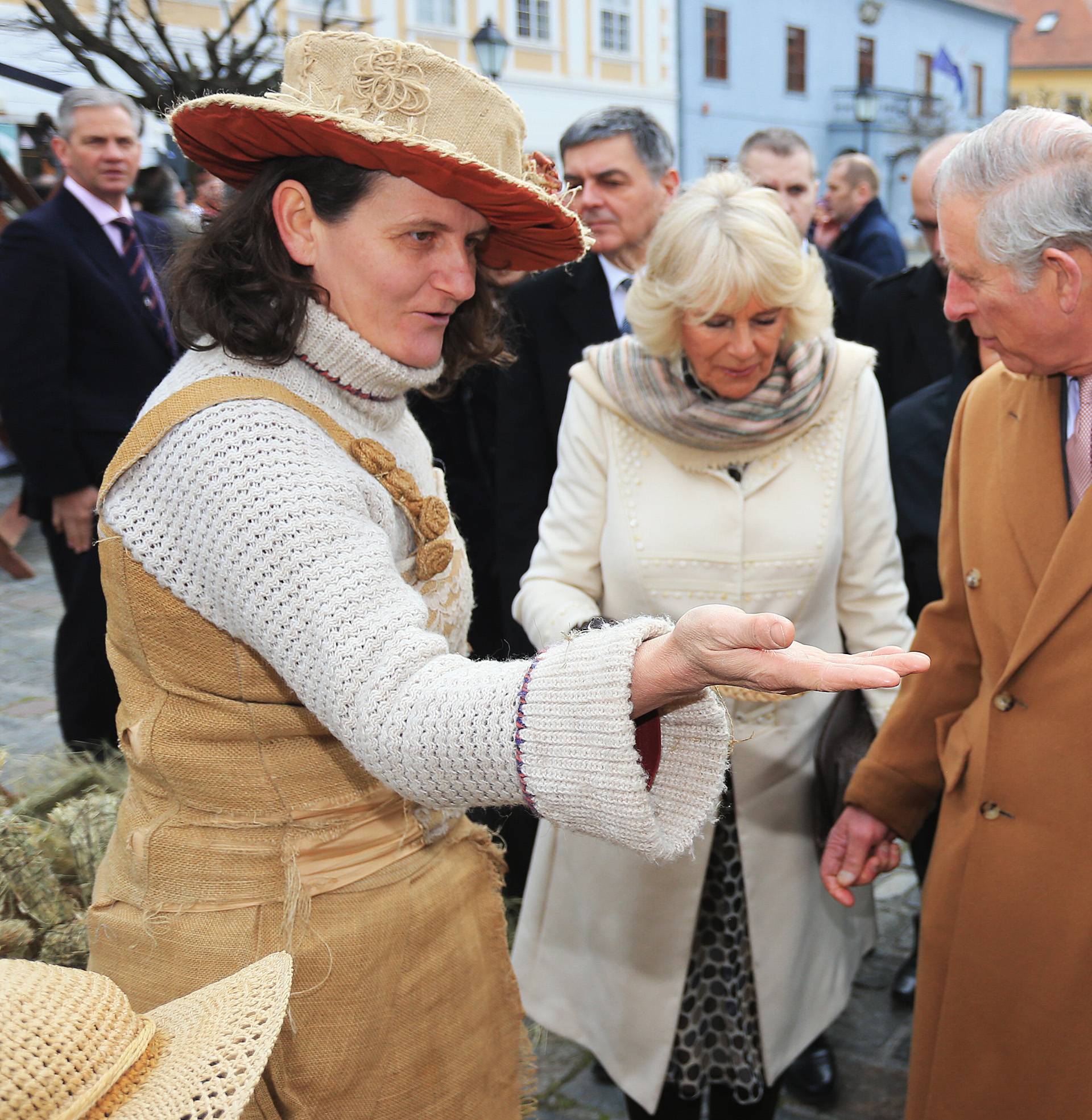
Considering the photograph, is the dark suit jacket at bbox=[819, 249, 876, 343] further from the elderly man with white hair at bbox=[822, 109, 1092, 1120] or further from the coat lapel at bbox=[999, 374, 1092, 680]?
the coat lapel at bbox=[999, 374, 1092, 680]

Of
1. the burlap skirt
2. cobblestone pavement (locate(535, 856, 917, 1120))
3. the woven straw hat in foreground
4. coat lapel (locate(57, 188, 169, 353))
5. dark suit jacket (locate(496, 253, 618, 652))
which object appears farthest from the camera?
coat lapel (locate(57, 188, 169, 353))

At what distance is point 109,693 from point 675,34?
2521 cm

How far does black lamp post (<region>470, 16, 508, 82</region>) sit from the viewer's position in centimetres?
1193

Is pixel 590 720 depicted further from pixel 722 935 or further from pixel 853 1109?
pixel 853 1109

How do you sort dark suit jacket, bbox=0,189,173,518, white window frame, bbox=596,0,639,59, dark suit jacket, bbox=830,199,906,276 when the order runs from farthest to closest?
white window frame, bbox=596,0,639,59
dark suit jacket, bbox=830,199,906,276
dark suit jacket, bbox=0,189,173,518

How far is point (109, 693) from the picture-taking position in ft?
14.6

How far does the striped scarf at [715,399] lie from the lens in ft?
8.76

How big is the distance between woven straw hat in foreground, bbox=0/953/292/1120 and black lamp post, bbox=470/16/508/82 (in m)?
11.8

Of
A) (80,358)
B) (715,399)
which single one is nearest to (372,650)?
(715,399)

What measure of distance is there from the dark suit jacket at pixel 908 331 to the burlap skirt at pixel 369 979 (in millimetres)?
3018

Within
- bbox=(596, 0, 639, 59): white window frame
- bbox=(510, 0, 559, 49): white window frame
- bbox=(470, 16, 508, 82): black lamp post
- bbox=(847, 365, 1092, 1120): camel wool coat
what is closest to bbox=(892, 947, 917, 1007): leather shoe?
bbox=(847, 365, 1092, 1120): camel wool coat

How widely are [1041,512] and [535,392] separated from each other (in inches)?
78.6

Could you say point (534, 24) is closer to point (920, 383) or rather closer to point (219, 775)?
point (920, 383)

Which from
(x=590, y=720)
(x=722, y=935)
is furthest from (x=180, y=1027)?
(x=722, y=935)
